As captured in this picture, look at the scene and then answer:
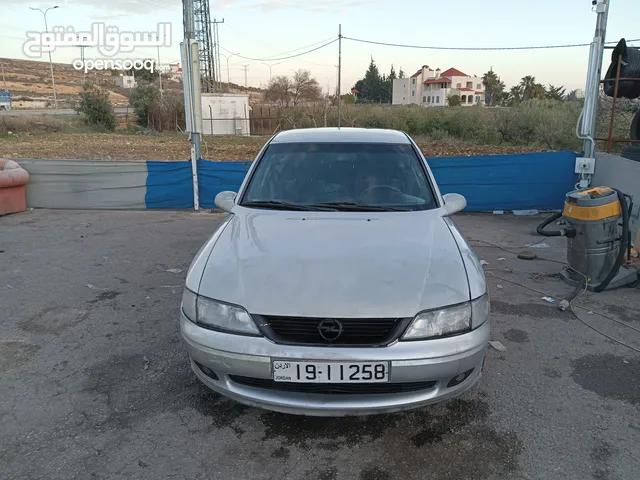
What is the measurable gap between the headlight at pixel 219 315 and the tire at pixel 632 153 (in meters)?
8.12

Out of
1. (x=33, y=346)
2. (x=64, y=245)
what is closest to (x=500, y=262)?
(x=33, y=346)

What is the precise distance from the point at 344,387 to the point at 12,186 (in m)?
9.35

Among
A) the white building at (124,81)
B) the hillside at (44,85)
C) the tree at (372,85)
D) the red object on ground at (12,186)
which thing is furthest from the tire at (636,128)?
the white building at (124,81)

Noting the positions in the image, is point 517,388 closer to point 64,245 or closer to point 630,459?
point 630,459

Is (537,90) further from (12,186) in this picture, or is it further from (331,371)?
(331,371)

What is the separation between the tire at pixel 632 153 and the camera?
811cm

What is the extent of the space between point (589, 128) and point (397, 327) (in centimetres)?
777

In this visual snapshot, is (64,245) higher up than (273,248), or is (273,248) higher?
(273,248)

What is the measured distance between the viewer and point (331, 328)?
2.46 meters

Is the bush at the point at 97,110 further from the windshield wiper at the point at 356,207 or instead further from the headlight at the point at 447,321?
the headlight at the point at 447,321

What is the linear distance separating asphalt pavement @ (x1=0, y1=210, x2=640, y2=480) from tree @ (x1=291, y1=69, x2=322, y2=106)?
50681 millimetres

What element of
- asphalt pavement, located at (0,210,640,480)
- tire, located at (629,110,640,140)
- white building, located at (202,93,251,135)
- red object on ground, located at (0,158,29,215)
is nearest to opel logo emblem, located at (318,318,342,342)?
asphalt pavement, located at (0,210,640,480)

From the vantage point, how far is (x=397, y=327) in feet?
8.13

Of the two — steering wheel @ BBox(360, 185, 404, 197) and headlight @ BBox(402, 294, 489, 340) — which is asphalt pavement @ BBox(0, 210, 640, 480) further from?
steering wheel @ BBox(360, 185, 404, 197)
